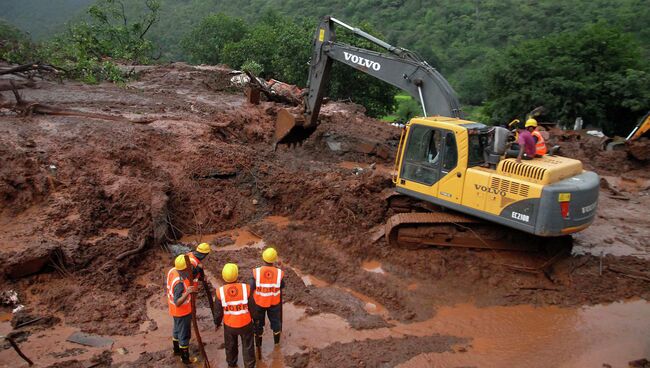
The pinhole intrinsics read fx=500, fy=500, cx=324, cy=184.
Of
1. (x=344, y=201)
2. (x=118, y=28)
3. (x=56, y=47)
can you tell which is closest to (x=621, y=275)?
(x=344, y=201)

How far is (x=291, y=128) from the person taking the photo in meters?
12.0

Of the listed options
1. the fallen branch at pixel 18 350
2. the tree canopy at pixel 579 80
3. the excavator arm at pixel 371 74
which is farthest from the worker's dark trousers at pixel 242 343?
the tree canopy at pixel 579 80

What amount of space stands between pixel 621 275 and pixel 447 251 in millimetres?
2807

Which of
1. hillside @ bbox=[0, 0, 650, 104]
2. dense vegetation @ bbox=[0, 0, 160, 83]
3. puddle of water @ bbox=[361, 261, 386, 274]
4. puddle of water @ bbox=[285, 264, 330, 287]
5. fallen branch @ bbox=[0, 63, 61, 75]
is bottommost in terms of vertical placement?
puddle of water @ bbox=[285, 264, 330, 287]

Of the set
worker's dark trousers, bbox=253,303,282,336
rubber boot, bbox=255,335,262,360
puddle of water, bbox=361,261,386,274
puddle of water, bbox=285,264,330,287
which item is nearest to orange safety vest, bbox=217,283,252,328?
worker's dark trousers, bbox=253,303,282,336

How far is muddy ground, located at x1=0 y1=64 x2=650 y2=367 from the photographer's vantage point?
255 inches

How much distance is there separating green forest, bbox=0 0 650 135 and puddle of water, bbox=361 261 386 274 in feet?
44.0

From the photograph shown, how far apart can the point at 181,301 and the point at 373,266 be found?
3940mm

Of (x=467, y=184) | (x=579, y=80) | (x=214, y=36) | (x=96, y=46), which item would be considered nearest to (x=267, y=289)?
(x=467, y=184)

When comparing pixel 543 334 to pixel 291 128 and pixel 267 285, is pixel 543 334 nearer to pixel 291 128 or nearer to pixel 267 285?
pixel 267 285

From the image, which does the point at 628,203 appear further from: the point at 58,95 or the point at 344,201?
the point at 58,95

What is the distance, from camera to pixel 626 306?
764cm

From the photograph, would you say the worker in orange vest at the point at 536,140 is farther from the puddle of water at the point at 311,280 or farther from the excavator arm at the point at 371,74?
the puddle of water at the point at 311,280

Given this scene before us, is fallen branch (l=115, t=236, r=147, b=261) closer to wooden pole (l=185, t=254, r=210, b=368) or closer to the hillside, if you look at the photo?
wooden pole (l=185, t=254, r=210, b=368)
